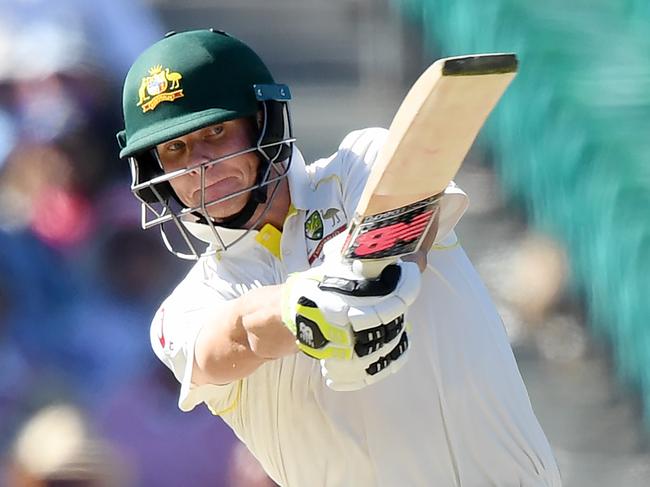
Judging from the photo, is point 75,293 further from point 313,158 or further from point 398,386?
point 398,386

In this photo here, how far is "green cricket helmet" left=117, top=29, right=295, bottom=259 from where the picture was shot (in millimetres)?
1982

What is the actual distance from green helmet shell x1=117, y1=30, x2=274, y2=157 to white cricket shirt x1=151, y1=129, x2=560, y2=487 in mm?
166

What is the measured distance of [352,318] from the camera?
1.50 m

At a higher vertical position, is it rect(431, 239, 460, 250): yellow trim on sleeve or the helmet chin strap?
the helmet chin strap

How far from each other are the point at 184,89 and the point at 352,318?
659mm

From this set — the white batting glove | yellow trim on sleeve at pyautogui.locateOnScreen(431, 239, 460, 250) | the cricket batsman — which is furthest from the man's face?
the white batting glove

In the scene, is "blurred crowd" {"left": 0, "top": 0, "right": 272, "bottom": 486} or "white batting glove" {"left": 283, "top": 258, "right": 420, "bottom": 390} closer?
"white batting glove" {"left": 283, "top": 258, "right": 420, "bottom": 390}

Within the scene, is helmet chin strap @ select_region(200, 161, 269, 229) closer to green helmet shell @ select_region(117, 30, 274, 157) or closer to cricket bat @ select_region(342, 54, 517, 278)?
green helmet shell @ select_region(117, 30, 274, 157)

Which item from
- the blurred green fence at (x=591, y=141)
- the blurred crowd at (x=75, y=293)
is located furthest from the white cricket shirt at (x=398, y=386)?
the blurred crowd at (x=75, y=293)

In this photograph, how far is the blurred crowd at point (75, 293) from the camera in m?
3.26

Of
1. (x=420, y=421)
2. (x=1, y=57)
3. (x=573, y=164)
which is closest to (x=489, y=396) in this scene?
(x=420, y=421)

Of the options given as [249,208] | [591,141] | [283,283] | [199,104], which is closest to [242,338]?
[283,283]

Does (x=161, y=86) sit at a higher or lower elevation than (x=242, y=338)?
higher

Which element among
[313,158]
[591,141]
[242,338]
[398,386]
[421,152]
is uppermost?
[421,152]
